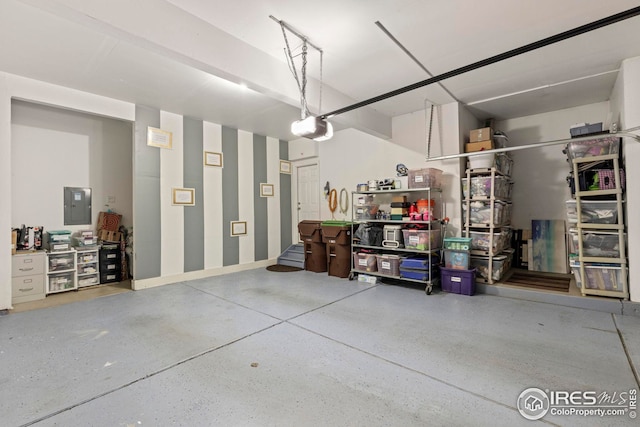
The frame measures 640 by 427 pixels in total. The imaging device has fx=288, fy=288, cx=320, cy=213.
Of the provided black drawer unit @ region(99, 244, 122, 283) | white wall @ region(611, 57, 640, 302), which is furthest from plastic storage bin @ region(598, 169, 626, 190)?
black drawer unit @ region(99, 244, 122, 283)

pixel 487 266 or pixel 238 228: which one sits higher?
pixel 238 228

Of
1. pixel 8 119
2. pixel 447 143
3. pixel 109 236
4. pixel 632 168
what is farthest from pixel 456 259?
pixel 8 119

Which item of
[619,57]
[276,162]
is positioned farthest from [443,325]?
[276,162]

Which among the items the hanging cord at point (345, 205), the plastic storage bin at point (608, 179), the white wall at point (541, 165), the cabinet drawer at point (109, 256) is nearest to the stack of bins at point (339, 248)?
the hanging cord at point (345, 205)

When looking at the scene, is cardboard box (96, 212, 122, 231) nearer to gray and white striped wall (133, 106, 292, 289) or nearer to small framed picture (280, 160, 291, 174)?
gray and white striped wall (133, 106, 292, 289)

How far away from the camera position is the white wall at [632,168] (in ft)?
11.0

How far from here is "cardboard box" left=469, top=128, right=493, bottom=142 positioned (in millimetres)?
4598

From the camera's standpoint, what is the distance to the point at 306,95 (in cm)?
382

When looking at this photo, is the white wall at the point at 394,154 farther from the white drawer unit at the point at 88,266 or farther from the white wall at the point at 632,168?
the white drawer unit at the point at 88,266

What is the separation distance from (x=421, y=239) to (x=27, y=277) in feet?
19.4

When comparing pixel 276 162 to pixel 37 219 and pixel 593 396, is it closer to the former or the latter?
pixel 37 219

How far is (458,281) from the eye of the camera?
169 inches

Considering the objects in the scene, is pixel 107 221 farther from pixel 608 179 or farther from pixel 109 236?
pixel 608 179

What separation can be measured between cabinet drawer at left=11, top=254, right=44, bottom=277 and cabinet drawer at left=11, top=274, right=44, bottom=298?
0.07 metres
